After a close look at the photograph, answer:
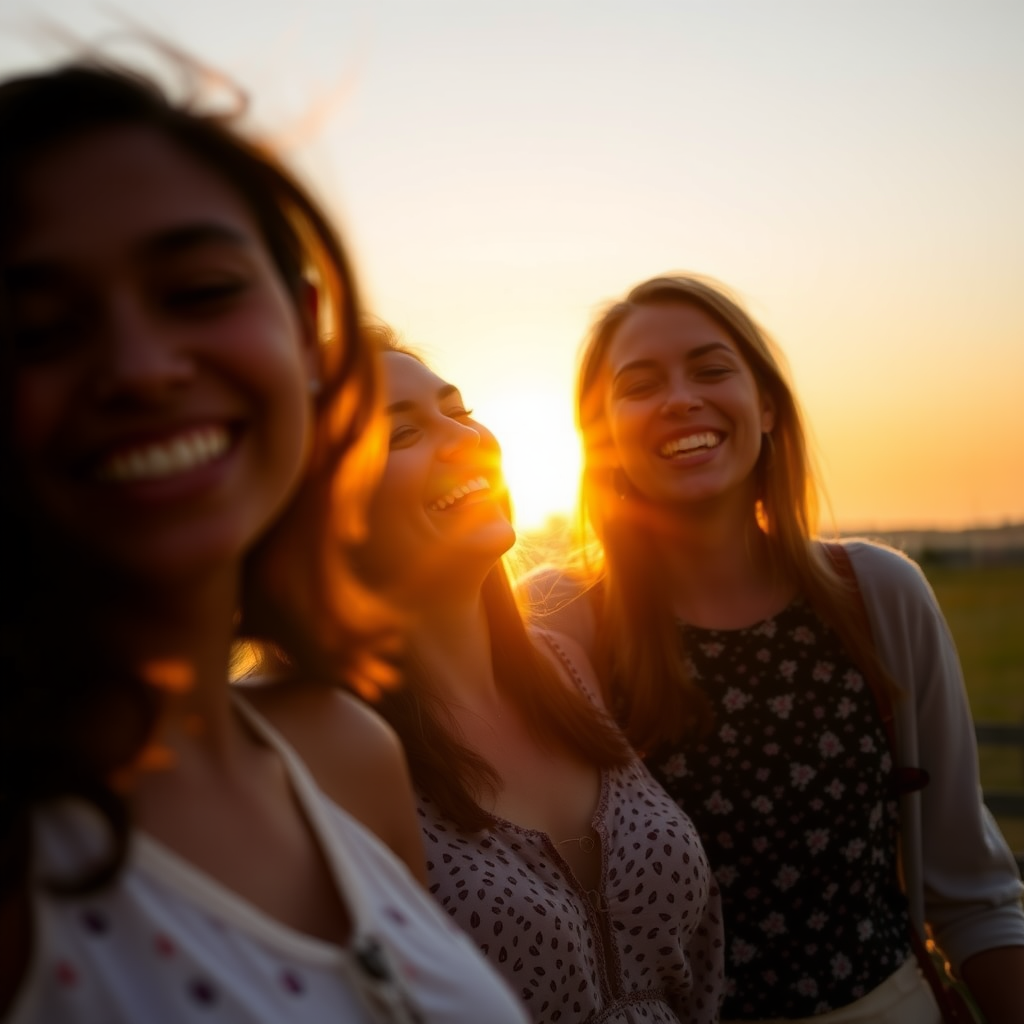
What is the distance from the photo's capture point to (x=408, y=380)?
2.85 metres

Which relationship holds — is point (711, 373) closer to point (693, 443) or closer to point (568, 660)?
point (693, 443)

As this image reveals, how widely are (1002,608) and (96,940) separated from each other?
37.0 metres

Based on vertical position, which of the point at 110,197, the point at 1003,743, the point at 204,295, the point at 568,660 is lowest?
the point at 1003,743

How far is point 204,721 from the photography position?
4.63 feet

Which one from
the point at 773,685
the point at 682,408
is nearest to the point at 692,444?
the point at 682,408

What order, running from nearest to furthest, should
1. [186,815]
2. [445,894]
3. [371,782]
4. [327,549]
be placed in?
[186,815] → [327,549] → [371,782] → [445,894]

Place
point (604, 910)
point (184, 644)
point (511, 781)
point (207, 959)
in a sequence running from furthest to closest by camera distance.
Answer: point (511, 781) < point (604, 910) < point (184, 644) < point (207, 959)

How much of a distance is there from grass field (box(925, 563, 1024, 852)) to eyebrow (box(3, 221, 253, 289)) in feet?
36.2

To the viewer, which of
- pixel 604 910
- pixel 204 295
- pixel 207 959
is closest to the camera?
pixel 207 959

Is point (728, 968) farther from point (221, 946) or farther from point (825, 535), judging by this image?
point (221, 946)

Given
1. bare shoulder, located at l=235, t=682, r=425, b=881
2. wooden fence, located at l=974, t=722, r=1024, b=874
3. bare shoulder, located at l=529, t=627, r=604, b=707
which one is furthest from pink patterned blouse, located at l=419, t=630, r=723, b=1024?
wooden fence, located at l=974, t=722, r=1024, b=874

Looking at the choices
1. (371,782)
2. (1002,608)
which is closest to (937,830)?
(371,782)

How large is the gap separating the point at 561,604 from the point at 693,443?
0.75 m

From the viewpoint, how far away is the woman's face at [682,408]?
131 inches
